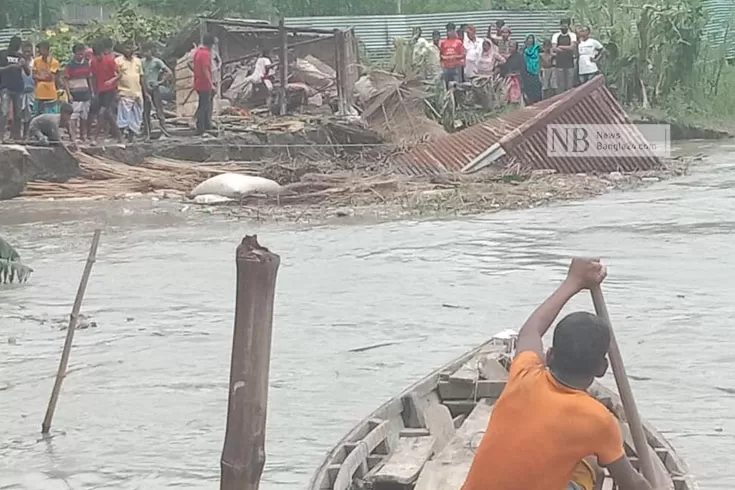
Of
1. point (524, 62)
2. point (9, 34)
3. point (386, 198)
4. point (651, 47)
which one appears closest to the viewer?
point (386, 198)

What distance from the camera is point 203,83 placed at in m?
21.2

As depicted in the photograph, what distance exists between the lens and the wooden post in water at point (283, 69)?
23078mm

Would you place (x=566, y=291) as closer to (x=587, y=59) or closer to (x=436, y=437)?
(x=436, y=437)

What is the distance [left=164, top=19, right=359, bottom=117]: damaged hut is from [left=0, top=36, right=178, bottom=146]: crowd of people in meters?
2.15

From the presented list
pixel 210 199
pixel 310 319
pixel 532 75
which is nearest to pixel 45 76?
pixel 210 199

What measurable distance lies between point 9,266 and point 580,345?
9.48m

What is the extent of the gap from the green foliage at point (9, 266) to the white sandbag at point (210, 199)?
19.3ft

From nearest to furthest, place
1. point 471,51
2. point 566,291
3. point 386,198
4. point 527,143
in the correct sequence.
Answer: point 566,291, point 386,198, point 527,143, point 471,51

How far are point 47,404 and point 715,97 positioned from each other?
24.4 m

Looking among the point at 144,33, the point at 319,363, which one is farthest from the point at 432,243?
the point at 144,33

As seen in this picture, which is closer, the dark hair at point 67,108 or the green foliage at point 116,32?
the dark hair at point 67,108

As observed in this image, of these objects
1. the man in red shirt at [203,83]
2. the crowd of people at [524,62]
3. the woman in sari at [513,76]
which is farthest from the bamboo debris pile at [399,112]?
the man in red shirt at [203,83]

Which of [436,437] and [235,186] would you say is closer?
[436,437]

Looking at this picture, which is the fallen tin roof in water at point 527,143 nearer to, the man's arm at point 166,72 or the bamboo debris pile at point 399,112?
the bamboo debris pile at point 399,112
